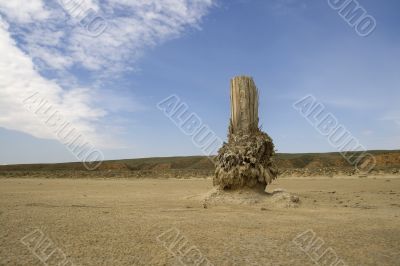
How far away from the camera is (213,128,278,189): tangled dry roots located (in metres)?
10.1

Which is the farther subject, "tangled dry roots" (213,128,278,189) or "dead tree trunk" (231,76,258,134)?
"dead tree trunk" (231,76,258,134)

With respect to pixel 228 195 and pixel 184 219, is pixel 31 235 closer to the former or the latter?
pixel 184 219

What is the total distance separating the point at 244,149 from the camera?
10195 mm

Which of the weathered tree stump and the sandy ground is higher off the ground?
the weathered tree stump

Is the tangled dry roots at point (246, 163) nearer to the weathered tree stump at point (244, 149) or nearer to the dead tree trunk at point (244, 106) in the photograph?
the weathered tree stump at point (244, 149)

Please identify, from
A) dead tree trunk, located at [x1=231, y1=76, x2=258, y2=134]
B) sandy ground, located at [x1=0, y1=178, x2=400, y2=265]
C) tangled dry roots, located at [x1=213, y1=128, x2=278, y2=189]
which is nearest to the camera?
sandy ground, located at [x1=0, y1=178, x2=400, y2=265]

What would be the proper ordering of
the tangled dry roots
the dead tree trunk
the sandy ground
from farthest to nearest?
the dead tree trunk
the tangled dry roots
the sandy ground

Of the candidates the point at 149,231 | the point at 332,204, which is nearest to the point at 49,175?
the point at 332,204

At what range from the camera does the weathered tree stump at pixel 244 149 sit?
10.2 metres

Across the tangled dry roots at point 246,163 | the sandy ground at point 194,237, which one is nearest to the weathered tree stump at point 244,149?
the tangled dry roots at point 246,163

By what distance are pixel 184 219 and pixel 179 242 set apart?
1.69 m

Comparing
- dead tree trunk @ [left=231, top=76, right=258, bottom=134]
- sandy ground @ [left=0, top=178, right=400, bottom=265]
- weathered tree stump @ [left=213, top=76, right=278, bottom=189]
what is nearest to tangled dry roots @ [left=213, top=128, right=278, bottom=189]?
weathered tree stump @ [left=213, top=76, right=278, bottom=189]

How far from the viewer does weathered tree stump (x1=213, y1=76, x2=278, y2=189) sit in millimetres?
10164

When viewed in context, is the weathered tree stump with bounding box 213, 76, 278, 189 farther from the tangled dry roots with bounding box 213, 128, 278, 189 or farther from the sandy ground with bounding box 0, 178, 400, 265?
the sandy ground with bounding box 0, 178, 400, 265
